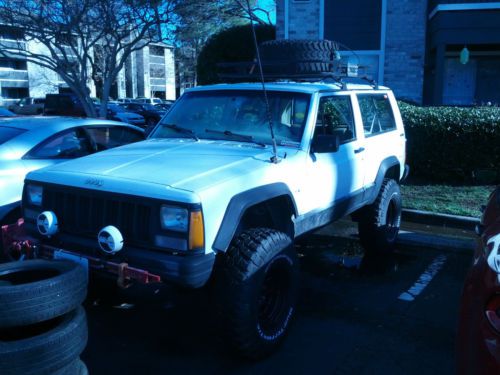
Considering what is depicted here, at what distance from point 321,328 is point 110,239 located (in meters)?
1.78

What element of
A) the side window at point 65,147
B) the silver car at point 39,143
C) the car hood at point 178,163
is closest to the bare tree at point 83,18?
the silver car at point 39,143

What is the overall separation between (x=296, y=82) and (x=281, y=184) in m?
1.68

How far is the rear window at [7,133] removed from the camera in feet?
16.8

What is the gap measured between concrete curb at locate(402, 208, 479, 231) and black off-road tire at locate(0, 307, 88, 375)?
5323 mm

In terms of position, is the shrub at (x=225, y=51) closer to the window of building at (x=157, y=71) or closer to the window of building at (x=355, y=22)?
the window of building at (x=355, y=22)

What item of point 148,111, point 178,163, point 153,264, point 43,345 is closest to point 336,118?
point 178,163

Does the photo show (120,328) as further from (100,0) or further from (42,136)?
(100,0)

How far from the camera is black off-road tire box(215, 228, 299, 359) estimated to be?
322cm

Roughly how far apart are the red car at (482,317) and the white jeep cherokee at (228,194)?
1.41 meters

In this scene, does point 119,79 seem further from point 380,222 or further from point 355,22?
point 380,222

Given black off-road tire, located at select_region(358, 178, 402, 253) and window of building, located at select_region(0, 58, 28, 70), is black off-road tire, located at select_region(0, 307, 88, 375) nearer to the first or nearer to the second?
black off-road tire, located at select_region(358, 178, 402, 253)

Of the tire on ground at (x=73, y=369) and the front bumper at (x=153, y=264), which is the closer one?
the tire on ground at (x=73, y=369)

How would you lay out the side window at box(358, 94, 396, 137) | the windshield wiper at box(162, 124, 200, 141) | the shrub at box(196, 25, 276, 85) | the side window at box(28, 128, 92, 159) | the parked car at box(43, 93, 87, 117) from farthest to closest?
1. the parked car at box(43, 93, 87, 117)
2. the shrub at box(196, 25, 276, 85)
3. the side window at box(358, 94, 396, 137)
4. the side window at box(28, 128, 92, 159)
5. the windshield wiper at box(162, 124, 200, 141)

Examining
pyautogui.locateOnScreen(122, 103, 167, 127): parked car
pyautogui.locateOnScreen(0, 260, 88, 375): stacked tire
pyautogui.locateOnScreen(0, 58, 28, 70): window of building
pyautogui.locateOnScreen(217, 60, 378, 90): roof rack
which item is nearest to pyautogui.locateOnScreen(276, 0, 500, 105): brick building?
pyautogui.locateOnScreen(217, 60, 378, 90): roof rack
